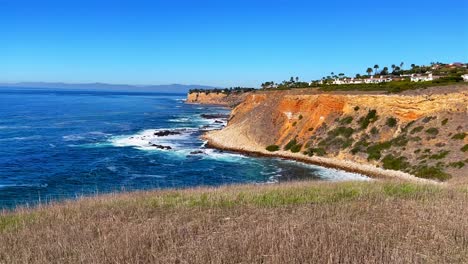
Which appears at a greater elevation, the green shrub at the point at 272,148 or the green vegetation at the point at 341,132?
the green vegetation at the point at 341,132

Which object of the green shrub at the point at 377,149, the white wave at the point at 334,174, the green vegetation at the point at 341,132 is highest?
the green vegetation at the point at 341,132

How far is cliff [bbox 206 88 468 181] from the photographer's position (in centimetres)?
4116

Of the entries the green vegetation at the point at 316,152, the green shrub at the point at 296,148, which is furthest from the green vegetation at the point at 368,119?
the green shrub at the point at 296,148

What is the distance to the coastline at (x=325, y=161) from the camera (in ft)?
131

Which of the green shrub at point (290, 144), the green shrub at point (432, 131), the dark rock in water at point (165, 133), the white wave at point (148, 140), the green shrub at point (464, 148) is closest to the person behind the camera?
the green shrub at point (464, 148)

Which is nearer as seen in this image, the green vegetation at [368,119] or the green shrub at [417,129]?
the green shrub at [417,129]

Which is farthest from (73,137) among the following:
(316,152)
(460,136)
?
(460,136)

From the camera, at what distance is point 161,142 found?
65062 mm

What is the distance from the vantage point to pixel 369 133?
50.7 m

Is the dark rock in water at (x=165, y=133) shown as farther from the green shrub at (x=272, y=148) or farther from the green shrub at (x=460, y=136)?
the green shrub at (x=460, y=136)

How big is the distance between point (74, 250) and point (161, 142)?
58949mm

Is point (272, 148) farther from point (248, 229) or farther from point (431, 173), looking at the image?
point (248, 229)

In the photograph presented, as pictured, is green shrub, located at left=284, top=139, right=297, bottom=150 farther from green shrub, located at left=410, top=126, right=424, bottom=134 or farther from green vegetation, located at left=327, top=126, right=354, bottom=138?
green shrub, located at left=410, top=126, right=424, bottom=134

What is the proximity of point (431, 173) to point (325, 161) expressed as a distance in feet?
45.1
